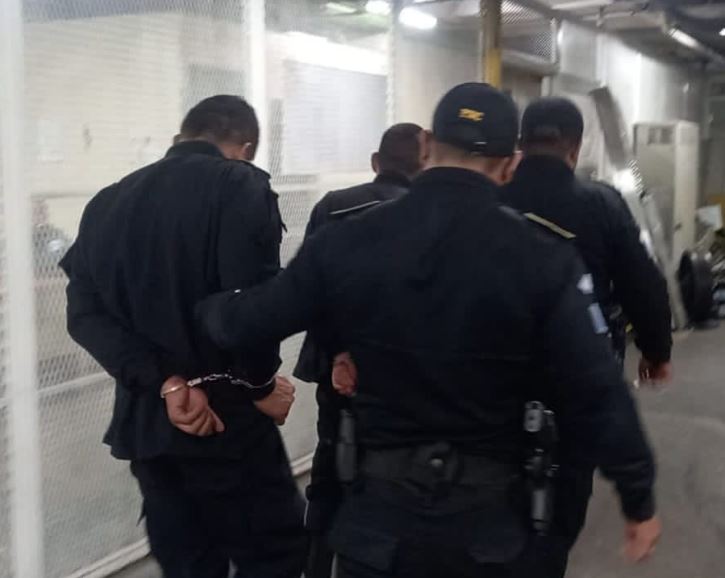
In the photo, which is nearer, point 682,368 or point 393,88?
point 393,88

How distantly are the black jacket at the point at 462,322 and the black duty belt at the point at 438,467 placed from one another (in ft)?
0.06

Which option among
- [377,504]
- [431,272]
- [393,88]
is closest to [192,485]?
[377,504]

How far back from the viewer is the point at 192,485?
2207 mm

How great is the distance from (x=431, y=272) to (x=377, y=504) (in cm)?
46

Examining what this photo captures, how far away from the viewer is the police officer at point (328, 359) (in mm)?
2344

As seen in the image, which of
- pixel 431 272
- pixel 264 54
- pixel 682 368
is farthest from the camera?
pixel 682 368

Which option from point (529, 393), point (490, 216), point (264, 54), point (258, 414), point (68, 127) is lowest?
point (258, 414)

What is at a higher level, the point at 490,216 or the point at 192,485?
the point at 490,216

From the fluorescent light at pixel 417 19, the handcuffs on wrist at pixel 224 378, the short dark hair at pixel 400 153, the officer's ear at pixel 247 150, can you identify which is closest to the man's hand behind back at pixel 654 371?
the short dark hair at pixel 400 153

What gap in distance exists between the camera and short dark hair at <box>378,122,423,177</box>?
9.77 ft

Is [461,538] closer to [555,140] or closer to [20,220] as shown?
[555,140]

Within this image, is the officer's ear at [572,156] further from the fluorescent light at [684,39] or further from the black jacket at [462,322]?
the fluorescent light at [684,39]

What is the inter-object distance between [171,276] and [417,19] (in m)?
3.18

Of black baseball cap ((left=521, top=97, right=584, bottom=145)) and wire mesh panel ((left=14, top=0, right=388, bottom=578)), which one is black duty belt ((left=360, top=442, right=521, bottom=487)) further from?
wire mesh panel ((left=14, top=0, right=388, bottom=578))
